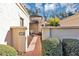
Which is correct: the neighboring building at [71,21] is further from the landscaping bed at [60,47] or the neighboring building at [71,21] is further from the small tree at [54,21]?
the landscaping bed at [60,47]

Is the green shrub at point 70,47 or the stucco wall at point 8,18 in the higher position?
the stucco wall at point 8,18

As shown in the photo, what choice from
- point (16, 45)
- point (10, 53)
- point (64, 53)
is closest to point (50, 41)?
point (64, 53)

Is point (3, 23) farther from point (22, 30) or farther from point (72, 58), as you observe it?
point (72, 58)

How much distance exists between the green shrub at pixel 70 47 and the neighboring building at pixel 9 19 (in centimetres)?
98

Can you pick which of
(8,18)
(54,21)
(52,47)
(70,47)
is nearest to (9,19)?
(8,18)

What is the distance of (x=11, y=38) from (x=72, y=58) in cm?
153

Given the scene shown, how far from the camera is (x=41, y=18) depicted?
5.39 metres

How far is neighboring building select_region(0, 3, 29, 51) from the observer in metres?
5.39

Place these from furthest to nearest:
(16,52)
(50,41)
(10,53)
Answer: (50,41), (16,52), (10,53)

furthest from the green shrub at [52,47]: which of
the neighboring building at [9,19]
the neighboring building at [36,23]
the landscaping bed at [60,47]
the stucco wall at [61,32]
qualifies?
the neighboring building at [9,19]

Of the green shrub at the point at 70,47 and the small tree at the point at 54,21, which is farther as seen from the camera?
the green shrub at the point at 70,47

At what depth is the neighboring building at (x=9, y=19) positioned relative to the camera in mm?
5387

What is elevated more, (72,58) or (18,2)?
(18,2)

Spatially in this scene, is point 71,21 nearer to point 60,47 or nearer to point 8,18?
point 60,47
